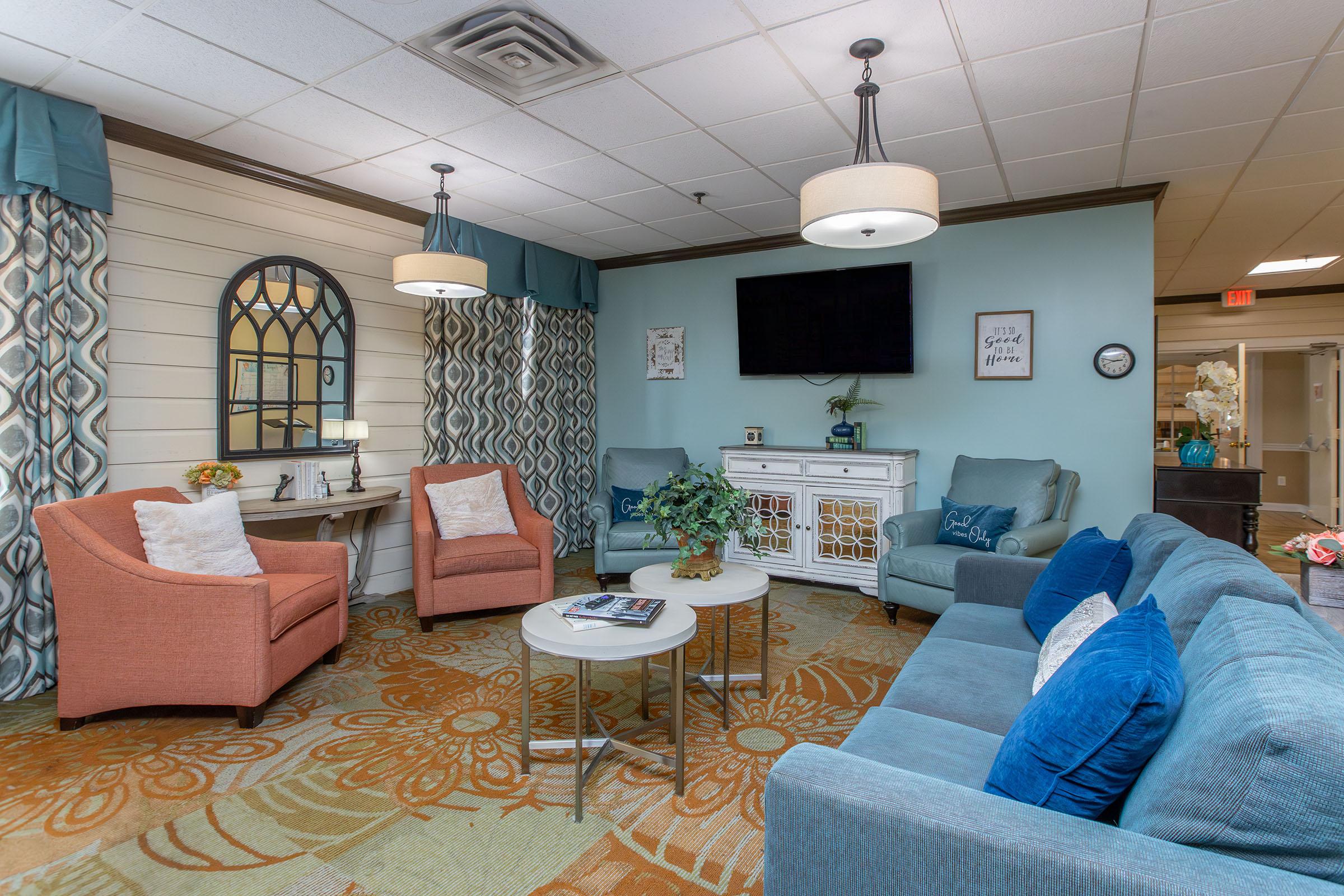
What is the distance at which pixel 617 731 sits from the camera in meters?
2.60

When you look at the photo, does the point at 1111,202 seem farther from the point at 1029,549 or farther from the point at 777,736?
the point at 777,736

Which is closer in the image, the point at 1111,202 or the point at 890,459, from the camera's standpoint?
the point at 1111,202

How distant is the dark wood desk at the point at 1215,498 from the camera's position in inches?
157

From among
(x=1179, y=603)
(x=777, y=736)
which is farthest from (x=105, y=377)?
(x=1179, y=603)

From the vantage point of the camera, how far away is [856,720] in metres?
2.67

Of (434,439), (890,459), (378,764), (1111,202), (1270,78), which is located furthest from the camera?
(434,439)

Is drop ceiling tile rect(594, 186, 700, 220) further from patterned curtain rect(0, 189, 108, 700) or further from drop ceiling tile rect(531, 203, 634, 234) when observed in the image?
patterned curtain rect(0, 189, 108, 700)

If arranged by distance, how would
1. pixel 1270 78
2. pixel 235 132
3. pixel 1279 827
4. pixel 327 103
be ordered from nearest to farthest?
pixel 1279 827, pixel 1270 78, pixel 327 103, pixel 235 132

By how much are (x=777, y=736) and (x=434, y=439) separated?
325 cm

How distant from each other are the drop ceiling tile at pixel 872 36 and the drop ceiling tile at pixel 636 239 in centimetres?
241

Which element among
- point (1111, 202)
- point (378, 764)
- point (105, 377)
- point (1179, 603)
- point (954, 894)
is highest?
point (1111, 202)

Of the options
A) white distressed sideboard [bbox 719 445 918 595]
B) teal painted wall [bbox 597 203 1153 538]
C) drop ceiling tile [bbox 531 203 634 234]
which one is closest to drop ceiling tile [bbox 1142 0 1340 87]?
teal painted wall [bbox 597 203 1153 538]

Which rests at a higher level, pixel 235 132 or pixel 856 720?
pixel 235 132

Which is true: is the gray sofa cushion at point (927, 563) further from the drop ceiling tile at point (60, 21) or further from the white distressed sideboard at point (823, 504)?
the drop ceiling tile at point (60, 21)
